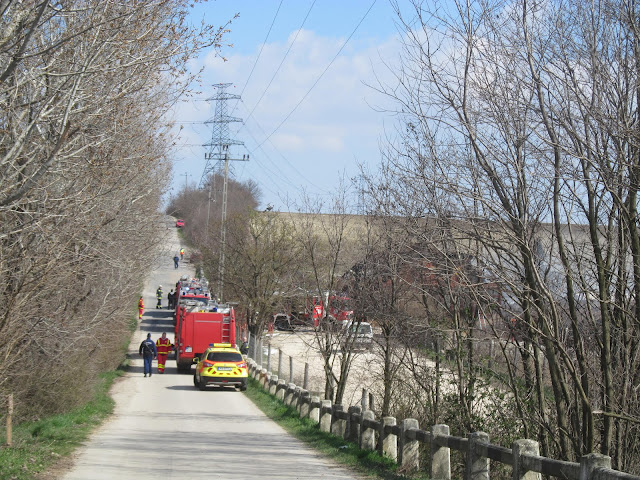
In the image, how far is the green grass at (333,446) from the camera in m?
13.2

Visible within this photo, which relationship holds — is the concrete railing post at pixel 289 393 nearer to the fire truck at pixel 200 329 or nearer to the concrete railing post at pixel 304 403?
the concrete railing post at pixel 304 403

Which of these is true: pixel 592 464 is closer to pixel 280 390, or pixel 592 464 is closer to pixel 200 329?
pixel 280 390

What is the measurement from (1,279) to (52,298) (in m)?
3.73

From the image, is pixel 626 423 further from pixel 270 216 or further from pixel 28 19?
A: pixel 270 216

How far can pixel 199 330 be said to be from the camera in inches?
1582

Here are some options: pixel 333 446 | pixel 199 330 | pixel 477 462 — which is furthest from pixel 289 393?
pixel 199 330

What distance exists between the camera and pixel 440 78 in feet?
34.6

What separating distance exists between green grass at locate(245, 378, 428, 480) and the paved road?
1.01 feet

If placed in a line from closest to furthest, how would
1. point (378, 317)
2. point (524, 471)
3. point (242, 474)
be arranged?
point (524, 471) < point (242, 474) < point (378, 317)

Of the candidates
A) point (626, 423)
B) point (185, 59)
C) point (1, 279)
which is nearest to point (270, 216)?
point (1, 279)

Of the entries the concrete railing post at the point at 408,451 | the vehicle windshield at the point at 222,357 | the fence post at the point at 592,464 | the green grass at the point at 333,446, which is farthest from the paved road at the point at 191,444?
the fence post at the point at 592,464

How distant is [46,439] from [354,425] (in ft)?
19.5

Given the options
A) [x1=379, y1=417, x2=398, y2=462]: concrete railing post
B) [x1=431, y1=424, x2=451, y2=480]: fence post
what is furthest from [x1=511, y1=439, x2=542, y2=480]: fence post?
[x1=379, y1=417, x2=398, y2=462]: concrete railing post

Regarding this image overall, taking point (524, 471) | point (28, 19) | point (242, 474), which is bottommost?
Result: point (242, 474)
